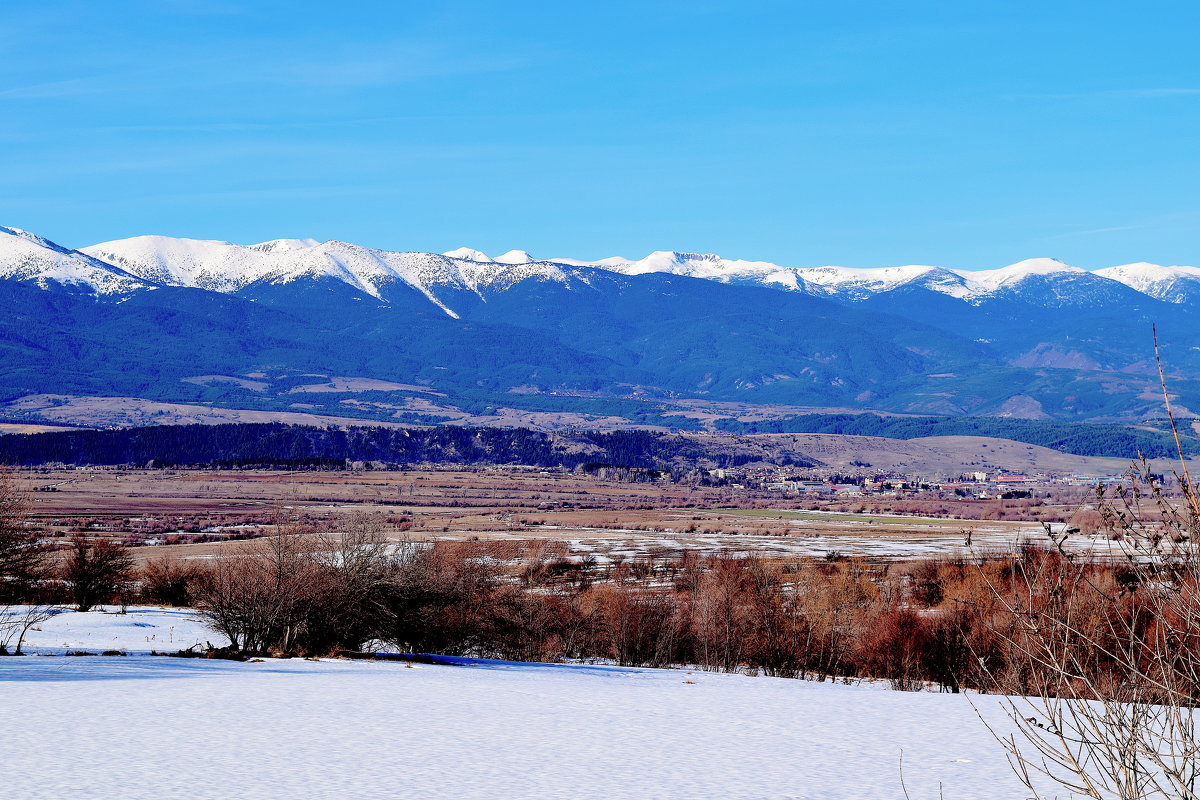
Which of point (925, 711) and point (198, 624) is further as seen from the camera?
point (198, 624)

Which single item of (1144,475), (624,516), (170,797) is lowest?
(624,516)

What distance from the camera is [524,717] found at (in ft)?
83.0

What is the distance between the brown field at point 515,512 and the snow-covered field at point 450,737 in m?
37.5

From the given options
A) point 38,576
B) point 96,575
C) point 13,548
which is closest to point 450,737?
point 13,548

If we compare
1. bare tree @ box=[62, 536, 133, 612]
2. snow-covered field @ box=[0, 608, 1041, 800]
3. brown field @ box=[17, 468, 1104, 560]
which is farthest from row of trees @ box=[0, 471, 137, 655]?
brown field @ box=[17, 468, 1104, 560]

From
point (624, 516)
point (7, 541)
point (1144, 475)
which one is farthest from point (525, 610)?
point (624, 516)

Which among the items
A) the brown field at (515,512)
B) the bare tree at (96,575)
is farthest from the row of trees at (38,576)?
the brown field at (515,512)

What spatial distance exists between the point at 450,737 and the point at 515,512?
363 ft

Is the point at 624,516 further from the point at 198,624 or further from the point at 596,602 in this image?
the point at 198,624

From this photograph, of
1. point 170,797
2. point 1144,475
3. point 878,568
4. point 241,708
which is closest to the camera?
point 1144,475

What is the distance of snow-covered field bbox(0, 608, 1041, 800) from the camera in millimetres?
17953

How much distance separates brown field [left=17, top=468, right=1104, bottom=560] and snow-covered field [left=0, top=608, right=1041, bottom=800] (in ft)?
123

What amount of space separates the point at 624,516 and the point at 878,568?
201 feet

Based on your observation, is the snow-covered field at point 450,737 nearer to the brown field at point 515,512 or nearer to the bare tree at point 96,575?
the bare tree at point 96,575
